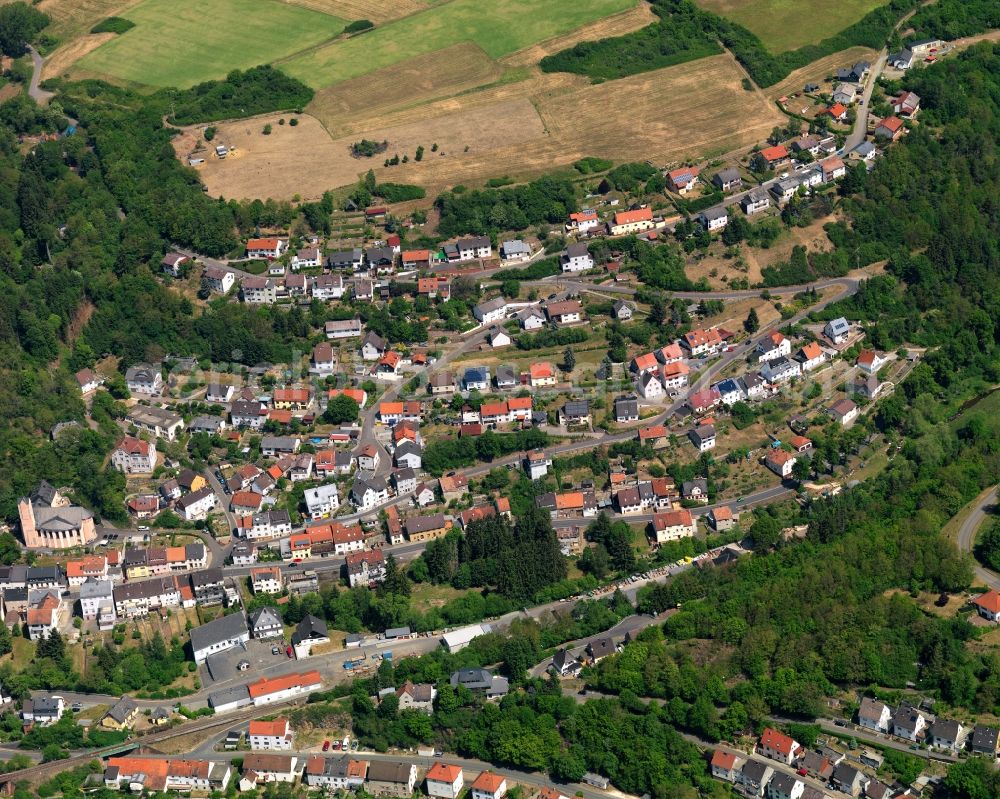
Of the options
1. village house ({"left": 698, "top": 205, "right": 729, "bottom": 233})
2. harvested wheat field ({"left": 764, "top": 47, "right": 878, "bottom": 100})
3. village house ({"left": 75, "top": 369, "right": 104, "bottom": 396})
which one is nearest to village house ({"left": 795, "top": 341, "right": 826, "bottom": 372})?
village house ({"left": 698, "top": 205, "right": 729, "bottom": 233})

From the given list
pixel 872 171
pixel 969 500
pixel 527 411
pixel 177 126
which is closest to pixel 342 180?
pixel 177 126

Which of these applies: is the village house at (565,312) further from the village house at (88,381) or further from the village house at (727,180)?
the village house at (88,381)

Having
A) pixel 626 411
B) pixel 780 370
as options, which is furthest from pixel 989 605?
pixel 626 411

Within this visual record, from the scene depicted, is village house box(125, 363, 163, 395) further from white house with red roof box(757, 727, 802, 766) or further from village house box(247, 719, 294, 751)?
white house with red roof box(757, 727, 802, 766)

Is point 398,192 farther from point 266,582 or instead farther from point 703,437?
point 266,582

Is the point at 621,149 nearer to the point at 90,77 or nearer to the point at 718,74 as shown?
the point at 718,74

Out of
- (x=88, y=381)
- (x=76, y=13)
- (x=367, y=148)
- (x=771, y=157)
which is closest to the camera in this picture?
(x=88, y=381)
